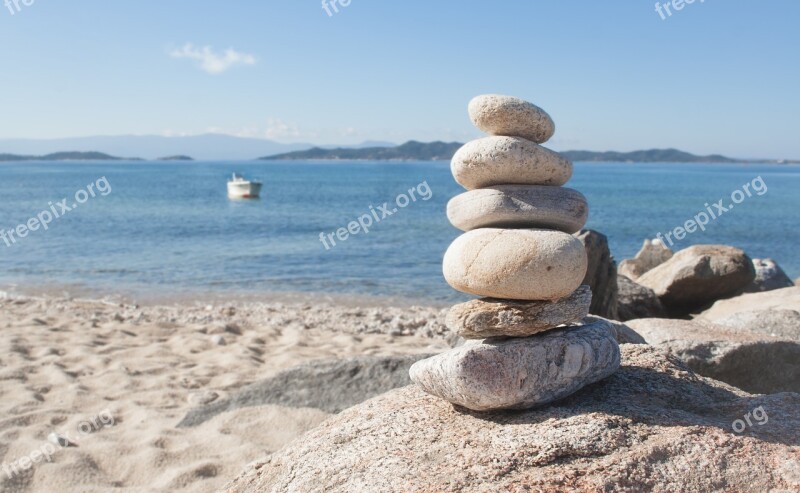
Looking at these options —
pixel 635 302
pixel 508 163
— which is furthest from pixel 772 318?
pixel 508 163

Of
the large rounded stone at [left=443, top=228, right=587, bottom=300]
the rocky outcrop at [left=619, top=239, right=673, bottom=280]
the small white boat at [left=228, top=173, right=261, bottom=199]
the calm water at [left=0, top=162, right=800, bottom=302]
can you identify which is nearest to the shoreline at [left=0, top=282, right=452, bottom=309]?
the calm water at [left=0, top=162, right=800, bottom=302]

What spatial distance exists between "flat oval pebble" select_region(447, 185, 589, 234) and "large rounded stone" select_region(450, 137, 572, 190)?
6cm

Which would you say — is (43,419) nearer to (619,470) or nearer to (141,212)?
(619,470)

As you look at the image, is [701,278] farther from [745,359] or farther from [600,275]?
[745,359]

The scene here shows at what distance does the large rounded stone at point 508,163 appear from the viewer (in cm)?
427

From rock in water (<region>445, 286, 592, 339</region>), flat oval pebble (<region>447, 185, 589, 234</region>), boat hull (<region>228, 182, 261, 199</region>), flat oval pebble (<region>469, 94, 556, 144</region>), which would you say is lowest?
boat hull (<region>228, 182, 261, 199</region>)

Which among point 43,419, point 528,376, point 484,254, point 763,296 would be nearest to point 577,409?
point 528,376

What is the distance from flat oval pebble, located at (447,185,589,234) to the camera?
4273mm

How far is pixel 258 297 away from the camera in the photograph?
15992mm

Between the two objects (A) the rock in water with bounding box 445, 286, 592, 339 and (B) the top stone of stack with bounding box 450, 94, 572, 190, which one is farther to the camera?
(B) the top stone of stack with bounding box 450, 94, 572, 190

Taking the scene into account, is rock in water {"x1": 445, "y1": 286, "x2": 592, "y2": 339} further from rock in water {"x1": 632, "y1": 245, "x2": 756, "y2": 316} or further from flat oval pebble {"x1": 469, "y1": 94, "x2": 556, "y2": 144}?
rock in water {"x1": 632, "y1": 245, "x2": 756, "y2": 316}

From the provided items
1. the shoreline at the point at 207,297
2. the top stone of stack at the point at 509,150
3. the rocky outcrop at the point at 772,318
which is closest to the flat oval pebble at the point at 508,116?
the top stone of stack at the point at 509,150

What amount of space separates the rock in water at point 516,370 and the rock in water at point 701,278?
695cm

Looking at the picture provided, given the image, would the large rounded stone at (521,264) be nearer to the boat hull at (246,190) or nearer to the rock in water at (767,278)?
the rock in water at (767,278)
